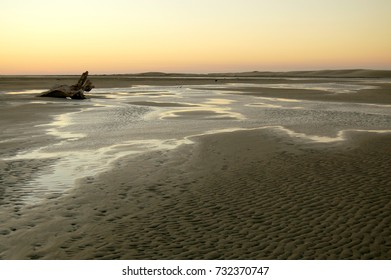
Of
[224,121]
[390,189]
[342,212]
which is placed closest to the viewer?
[342,212]

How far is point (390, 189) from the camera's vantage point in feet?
30.4

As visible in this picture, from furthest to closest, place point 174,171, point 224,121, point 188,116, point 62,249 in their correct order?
point 188,116, point 224,121, point 174,171, point 62,249

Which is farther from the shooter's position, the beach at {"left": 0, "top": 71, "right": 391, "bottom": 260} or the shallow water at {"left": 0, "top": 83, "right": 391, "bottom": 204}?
the shallow water at {"left": 0, "top": 83, "right": 391, "bottom": 204}

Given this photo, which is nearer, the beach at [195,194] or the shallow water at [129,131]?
the beach at [195,194]

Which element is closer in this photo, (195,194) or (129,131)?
(195,194)

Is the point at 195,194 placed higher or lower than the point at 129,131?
lower

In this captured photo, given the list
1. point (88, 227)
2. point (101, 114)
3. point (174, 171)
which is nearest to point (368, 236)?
point (88, 227)

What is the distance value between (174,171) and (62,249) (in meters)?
5.13

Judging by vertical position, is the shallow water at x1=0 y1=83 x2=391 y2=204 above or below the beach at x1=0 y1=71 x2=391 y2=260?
above

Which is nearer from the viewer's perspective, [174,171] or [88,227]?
[88,227]

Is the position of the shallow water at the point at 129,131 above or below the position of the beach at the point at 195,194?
above
